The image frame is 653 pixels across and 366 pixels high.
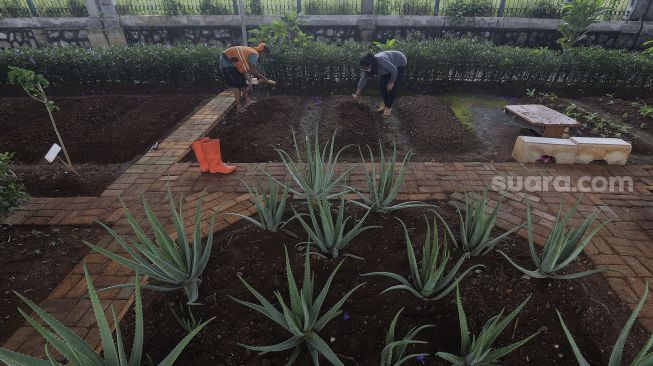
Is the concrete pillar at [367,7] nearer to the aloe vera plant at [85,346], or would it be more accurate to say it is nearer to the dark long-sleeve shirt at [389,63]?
the dark long-sleeve shirt at [389,63]

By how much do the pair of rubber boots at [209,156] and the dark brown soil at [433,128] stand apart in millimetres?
→ 2542

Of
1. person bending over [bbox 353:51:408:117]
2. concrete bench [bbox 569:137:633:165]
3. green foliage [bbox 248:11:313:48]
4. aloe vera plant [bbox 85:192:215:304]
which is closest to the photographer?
aloe vera plant [bbox 85:192:215:304]

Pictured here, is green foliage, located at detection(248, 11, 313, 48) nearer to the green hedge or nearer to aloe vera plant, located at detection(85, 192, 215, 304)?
the green hedge

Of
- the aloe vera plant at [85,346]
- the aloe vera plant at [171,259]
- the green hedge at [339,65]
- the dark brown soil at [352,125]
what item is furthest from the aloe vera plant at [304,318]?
the green hedge at [339,65]

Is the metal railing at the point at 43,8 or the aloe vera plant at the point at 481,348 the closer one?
the aloe vera plant at the point at 481,348

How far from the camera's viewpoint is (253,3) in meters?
10.2

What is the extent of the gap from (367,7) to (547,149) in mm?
7241

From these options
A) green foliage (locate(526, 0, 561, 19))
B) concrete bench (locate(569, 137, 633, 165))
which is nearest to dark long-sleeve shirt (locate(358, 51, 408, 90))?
concrete bench (locate(569, 137, 633, 165))

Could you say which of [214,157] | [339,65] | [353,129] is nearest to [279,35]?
[339,65]

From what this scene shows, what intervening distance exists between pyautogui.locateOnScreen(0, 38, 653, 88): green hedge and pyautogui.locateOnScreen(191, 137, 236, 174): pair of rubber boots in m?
3.60

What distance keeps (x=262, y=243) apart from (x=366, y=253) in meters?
0.81

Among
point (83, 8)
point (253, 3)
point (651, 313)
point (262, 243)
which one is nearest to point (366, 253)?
point (262, 243)

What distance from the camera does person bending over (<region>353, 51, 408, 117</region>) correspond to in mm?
5230

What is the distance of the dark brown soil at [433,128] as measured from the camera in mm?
4719
